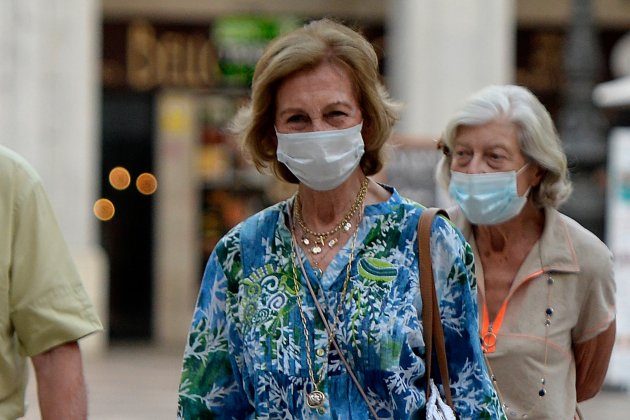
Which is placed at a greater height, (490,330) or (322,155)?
(322,155)

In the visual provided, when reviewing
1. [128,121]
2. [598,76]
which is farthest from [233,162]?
[598,76]

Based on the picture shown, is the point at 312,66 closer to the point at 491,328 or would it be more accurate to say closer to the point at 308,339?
the point at 308,339

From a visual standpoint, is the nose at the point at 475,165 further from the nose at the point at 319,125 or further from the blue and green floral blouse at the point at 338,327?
the nose at the point at 319,125

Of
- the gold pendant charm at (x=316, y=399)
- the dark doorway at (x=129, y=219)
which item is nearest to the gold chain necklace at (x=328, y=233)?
the gold pendant charm at (x=316, y=399)

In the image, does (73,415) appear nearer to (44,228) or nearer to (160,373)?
(44,228)

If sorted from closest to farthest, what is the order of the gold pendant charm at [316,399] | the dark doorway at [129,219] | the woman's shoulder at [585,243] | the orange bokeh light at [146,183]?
the gold pendant charm at [316,399] → the woman's shoulder at [585,243] → the dark doorway at [129,219] → the orange bokeh light at [146,183]

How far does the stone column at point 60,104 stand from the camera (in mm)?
16812

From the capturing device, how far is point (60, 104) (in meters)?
17.2

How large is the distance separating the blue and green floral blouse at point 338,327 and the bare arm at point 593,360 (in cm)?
132

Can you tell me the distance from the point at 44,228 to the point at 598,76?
17.2 metres

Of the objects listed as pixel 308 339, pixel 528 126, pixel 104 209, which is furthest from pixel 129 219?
pixel 308 339

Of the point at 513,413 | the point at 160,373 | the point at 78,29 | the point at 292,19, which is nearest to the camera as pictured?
the point at 513,413

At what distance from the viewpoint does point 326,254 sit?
3.51 meters

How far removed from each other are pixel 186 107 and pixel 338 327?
649 inches
